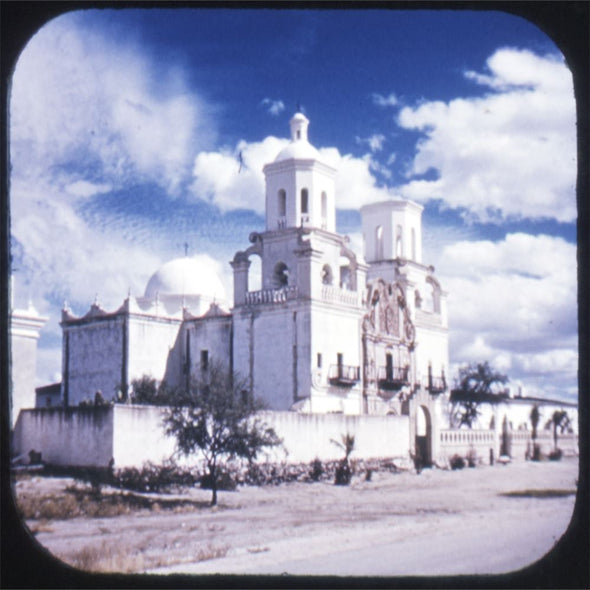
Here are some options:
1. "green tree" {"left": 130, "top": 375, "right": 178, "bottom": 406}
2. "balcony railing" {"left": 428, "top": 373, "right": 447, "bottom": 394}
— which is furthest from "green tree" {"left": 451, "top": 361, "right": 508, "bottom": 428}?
"green tree" {"left": 130, "top": 375, "right": 178, "bottom": 406}

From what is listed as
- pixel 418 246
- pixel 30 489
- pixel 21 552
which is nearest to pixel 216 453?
pixel 30 489

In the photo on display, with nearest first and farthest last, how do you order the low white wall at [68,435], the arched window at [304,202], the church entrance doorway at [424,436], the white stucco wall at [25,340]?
the white stucco wall at [25,340]
the low white wall at [68,435]
the church entrance doorway at [424,436]
the arched window at [304,202]

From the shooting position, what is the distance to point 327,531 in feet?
36.9

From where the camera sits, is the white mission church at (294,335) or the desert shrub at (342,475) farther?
the white mission church at (294,335)

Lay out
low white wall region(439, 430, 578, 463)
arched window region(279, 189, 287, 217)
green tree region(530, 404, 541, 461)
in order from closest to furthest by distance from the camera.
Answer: arched window region(279, 189, 287, 217) → low white wall region(439, 430, 578, 463) → green tree region(530, 404, 541, 461)

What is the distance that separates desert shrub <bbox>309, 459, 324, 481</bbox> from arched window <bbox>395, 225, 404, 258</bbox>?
1118 centimetres

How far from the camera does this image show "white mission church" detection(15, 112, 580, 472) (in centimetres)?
2316

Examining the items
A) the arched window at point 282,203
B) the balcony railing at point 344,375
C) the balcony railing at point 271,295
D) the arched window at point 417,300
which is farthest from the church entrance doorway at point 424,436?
the arched window at point 282,203

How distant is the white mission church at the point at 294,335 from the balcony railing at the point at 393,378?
5cm

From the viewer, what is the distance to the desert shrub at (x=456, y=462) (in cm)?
2480

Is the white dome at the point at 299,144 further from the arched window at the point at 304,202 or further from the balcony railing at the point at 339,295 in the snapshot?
the balcony railing at the point at 339,295

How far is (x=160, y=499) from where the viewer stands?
14172 millimetres

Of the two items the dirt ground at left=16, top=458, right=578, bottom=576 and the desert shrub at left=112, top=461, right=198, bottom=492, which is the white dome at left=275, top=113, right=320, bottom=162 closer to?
the dirt ground at left=16, top=458, right=578, bottom=576

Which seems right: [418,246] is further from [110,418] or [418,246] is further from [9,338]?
[9,338]
